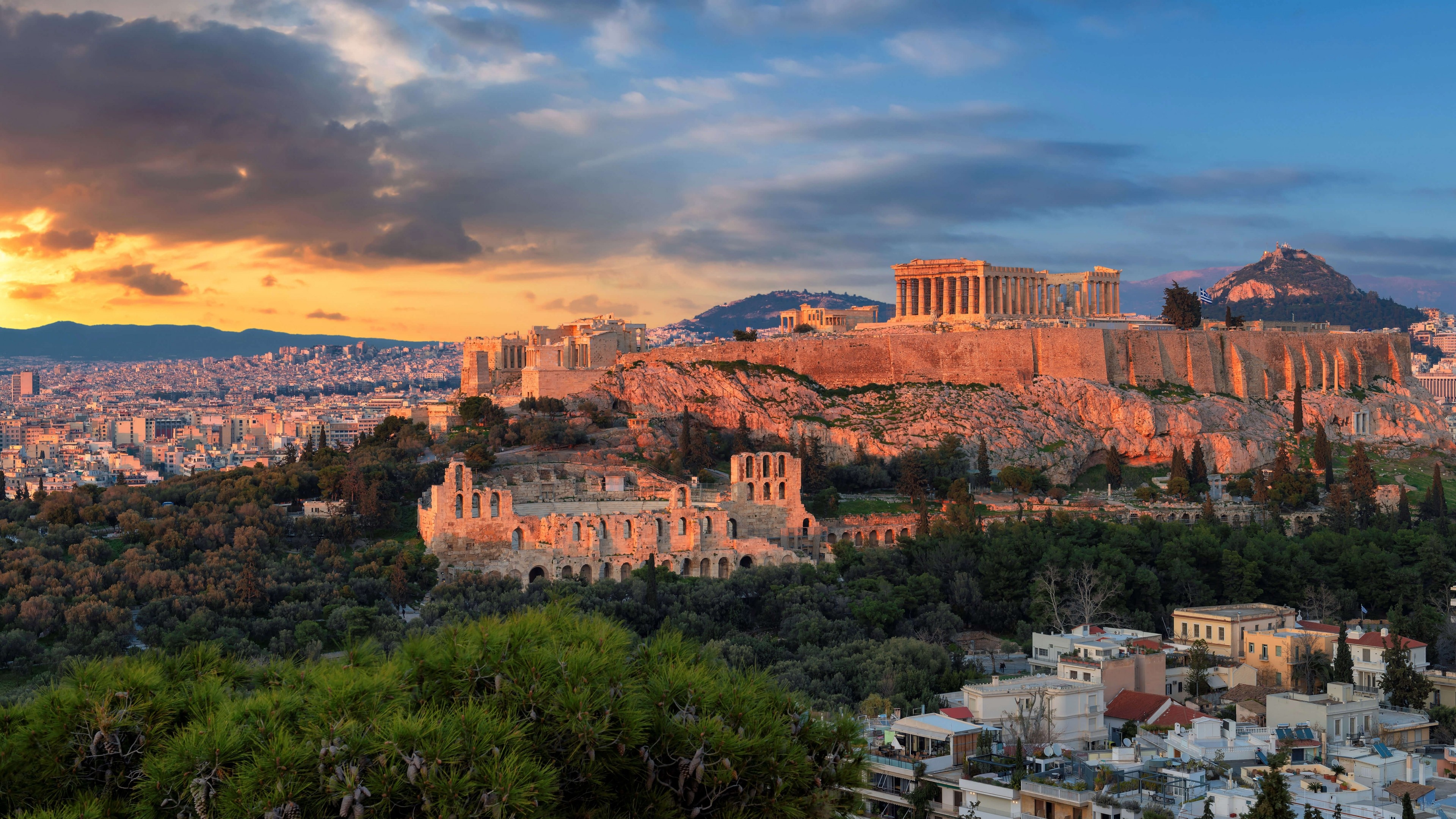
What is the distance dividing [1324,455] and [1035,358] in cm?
1556

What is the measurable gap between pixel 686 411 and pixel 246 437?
11570cm

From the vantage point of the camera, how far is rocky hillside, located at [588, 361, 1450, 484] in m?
71.3

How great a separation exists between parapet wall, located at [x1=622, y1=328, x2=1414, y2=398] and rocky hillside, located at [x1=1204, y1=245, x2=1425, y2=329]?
82844mm

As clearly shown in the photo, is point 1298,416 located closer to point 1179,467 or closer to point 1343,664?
point 1179,467

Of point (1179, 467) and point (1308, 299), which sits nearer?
point (1179, 467)

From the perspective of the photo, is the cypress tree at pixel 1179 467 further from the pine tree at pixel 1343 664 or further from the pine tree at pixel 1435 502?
the pine tree at pixel 1343 664

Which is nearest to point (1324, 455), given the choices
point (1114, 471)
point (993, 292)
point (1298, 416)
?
point (1298, 416)

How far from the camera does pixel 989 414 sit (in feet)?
241

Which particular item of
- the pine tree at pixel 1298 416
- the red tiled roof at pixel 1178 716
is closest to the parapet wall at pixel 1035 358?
the pine tree at pixel 1298 416

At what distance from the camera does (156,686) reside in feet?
47.4

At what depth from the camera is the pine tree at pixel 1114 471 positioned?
68.2 metres

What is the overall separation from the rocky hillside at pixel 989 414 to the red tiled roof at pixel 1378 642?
27.4 m

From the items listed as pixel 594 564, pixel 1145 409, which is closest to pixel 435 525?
pixel 594 564

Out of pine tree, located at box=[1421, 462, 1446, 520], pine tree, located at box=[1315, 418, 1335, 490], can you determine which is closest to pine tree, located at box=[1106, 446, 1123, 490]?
pine tree, located at box=[1315, 418, 1335, 490]
